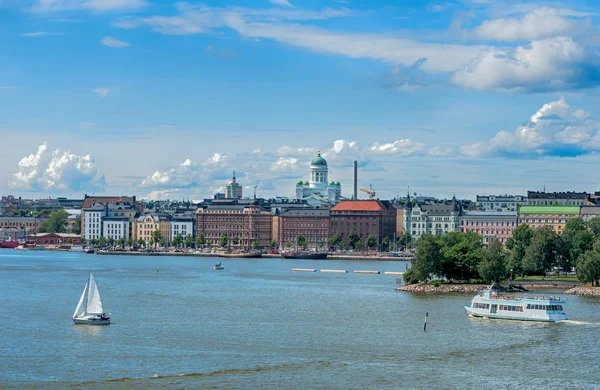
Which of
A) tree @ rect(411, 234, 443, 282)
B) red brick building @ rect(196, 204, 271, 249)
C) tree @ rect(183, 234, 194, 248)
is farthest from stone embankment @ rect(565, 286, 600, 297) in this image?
tree @ rect(183, 234, 194, 248)

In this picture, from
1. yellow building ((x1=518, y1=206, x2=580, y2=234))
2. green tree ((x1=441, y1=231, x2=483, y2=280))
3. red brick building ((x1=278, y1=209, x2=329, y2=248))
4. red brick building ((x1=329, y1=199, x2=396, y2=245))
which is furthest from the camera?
red brick building ((x1=278, y1=209, x2=329, y2=248))

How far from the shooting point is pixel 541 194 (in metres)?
150

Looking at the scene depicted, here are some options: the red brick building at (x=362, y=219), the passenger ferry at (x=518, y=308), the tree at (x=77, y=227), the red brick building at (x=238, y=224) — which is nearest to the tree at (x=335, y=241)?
the red brick building at (x=362, y=219)

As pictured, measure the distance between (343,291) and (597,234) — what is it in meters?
27.9

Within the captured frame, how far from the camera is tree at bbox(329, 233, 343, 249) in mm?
152550

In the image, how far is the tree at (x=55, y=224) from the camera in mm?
188375

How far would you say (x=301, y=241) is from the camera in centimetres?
15762

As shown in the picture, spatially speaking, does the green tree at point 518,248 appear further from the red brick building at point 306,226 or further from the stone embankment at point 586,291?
the red brick building at point 306,226

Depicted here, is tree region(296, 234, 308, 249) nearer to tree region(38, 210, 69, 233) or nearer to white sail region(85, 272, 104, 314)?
tree region(38, 210, 69, 233)

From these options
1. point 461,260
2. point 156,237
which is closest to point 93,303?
point 461,260

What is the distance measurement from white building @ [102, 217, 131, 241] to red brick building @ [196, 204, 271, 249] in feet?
47.4

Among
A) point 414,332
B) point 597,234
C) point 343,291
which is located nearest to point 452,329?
point 414,332

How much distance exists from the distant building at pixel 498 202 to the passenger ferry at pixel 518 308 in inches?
4373

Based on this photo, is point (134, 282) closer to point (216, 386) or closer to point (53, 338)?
point (53, 338)
